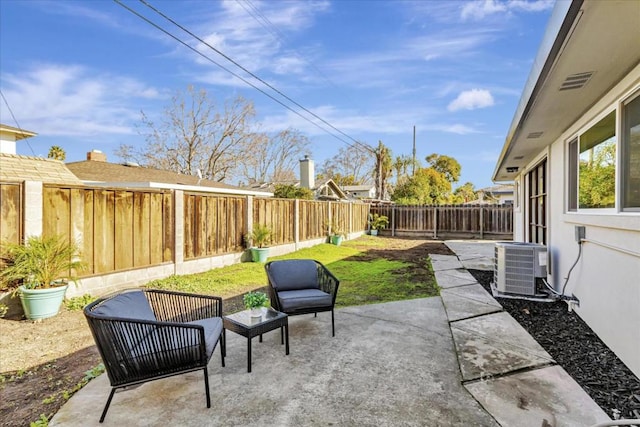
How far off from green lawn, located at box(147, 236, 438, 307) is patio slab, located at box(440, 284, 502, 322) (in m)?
0.42

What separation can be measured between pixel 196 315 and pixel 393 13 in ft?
36.1

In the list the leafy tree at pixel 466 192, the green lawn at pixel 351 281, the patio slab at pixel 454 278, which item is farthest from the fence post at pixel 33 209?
the leafy tree at pixel 466 192

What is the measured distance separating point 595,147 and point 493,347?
107 inches

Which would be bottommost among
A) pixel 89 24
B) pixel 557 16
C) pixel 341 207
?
pixel 341 207

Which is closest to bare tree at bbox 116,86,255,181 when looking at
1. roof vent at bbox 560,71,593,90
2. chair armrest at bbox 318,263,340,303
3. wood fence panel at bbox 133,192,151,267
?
wood fence panel at bbox 133,192,151,267

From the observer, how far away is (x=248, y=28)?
34.4ft

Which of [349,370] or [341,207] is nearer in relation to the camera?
[349,370]

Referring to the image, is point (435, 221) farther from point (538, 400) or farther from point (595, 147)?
point (538, 400)

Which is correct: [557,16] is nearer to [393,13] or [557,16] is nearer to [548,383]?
[548,383]

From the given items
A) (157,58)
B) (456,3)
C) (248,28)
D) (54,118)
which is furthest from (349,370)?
(54,118)

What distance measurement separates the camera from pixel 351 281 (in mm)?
6609

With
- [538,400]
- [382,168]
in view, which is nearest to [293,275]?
[538,400]

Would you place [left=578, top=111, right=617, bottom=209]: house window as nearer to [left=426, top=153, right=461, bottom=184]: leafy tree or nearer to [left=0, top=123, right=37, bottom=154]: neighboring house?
[left=0, top=123, right=37, bottom=154]: neighboring house

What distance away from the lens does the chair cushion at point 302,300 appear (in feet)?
11.9
